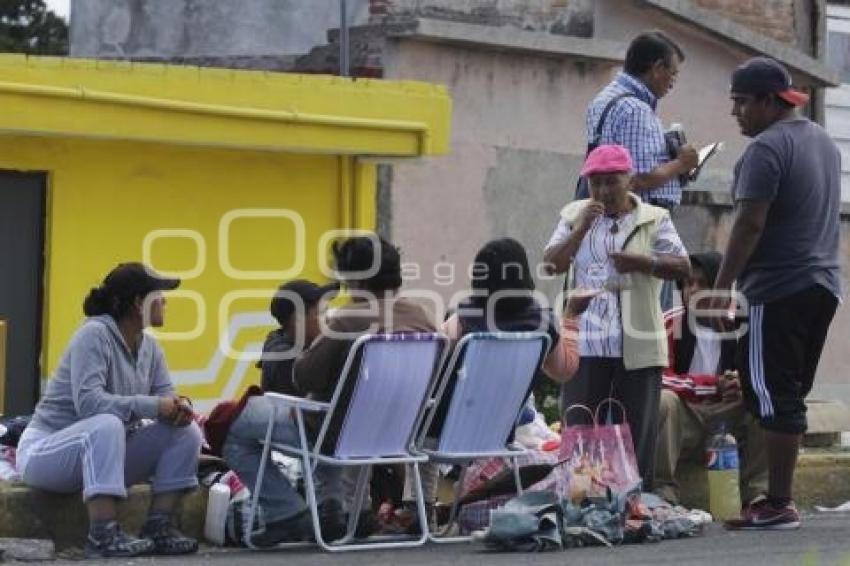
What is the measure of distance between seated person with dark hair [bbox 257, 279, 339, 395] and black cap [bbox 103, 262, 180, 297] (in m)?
0.86

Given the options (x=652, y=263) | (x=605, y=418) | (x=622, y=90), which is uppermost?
(x=622, y=90)

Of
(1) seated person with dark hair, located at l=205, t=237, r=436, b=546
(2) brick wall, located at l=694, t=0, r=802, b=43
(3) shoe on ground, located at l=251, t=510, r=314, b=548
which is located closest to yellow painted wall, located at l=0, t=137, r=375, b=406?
(1) seated person with dark hair, located at l=205, t=237, r=436, b=546

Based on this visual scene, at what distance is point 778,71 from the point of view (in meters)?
10.5

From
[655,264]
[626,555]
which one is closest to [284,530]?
[626,555]

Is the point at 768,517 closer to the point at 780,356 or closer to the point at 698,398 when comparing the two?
the point at 780,356

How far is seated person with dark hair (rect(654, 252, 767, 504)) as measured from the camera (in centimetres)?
1131

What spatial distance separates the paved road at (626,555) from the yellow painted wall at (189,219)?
3.43 metres

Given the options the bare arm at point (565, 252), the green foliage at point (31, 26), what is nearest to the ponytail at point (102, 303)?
the bare arm at point (565, 252)

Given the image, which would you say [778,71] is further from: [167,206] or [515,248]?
[167,206]

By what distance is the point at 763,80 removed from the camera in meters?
10.5

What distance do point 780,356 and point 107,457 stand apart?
307 cm

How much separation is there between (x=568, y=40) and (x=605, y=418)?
787 centimetres

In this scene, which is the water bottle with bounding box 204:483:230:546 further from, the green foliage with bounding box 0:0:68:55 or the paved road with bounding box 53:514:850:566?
the green foliage with bounding box 0:0:68:55

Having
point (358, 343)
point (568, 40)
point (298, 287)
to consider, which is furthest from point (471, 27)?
point (358, 343)
